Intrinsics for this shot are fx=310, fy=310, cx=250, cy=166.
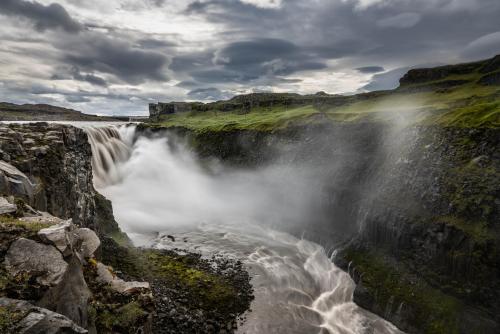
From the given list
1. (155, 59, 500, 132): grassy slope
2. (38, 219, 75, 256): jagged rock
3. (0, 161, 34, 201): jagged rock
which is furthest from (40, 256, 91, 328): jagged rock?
(155, 59, 500, 132): grassy slope

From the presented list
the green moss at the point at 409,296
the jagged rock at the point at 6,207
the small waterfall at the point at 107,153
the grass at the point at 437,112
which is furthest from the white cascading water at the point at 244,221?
the jagged rock at the point at 6,207

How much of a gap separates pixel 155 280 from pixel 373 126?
32.9m

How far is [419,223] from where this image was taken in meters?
26.9

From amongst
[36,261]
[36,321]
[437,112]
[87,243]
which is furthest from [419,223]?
[36,321]

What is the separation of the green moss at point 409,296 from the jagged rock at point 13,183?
26474mm

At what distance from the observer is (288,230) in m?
43.3

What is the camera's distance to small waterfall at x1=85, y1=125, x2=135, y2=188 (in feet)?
181

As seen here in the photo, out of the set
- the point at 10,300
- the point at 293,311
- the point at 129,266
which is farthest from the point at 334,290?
the point at 10,300

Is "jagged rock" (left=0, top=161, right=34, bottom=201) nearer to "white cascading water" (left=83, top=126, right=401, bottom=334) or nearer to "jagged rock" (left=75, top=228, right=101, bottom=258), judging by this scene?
"jagged rock" (left=75, top=228, right=101, bottom=258)

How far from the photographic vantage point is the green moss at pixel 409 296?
2270cm

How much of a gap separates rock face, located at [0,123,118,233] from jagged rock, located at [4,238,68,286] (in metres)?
5.93

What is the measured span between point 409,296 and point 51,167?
28.7 meters

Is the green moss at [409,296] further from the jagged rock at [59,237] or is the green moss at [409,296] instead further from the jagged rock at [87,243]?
the jagged rock at [59,237]

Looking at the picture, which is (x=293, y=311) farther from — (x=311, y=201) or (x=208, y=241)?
(x=311, y=201)
